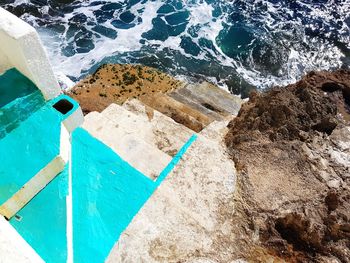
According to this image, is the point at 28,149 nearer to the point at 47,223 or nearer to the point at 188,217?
the point at 47,223

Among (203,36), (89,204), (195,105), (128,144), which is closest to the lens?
(89,204)

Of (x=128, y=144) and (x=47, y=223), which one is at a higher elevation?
(x=47, y=223)

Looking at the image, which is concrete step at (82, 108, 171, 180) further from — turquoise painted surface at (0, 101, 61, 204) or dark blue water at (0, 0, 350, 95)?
dark blue water at (0, 0, 350, 95)

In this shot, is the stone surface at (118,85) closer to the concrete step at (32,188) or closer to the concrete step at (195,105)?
the concrete step at (195,105)

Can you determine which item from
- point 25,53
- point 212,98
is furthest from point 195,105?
point 25,53

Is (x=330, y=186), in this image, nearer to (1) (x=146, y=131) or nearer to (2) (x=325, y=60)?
(1) (x=146, y=131)

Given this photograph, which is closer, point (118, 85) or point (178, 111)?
point (178, 111)
